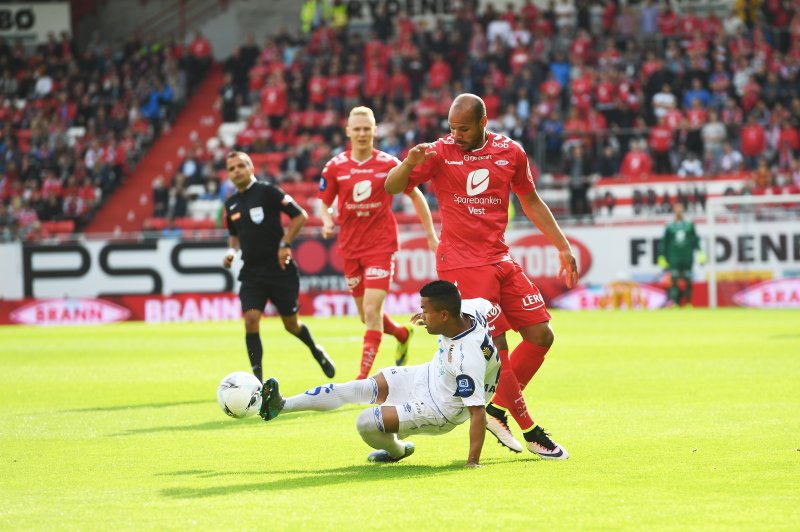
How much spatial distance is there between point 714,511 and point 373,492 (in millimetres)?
1833

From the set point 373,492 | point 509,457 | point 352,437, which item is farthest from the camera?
point 352,437

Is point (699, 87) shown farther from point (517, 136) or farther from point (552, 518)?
point (552, 518)

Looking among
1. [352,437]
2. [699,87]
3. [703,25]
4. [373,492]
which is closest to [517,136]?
[699,87]

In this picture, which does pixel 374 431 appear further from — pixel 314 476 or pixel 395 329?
pixel 395 329

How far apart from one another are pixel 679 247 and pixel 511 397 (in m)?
20.9

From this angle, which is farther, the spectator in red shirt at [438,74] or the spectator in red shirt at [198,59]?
the spectator in red shirt at [198,59]

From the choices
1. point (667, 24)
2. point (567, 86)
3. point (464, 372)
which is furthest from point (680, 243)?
point (464, 372)

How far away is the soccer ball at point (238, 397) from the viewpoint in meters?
8.73

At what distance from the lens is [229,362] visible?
17234 millimetres

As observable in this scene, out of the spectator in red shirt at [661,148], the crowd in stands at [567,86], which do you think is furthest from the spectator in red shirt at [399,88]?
the spectator in red shirt at [661,148]

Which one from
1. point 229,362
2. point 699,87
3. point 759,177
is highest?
point 699,87

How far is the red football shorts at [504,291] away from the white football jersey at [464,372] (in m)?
0.65

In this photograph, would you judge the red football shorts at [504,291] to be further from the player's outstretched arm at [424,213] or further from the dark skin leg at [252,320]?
the dark skin leg at [252,320]

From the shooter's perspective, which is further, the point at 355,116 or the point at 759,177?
the point at 759,177
